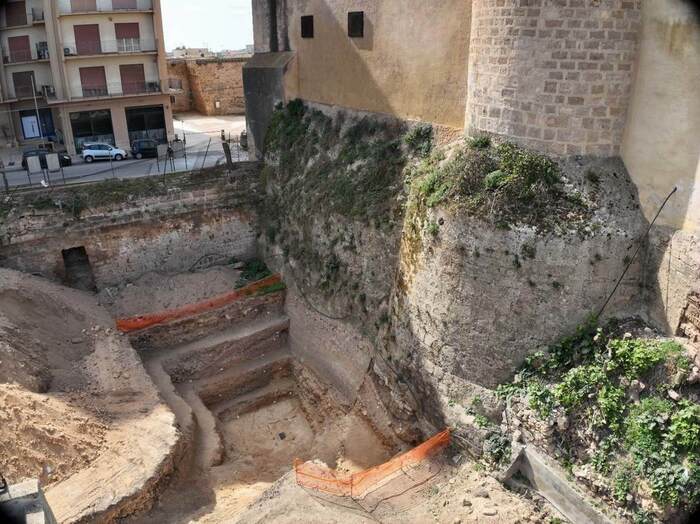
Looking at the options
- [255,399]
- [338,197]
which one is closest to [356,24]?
[338,197]

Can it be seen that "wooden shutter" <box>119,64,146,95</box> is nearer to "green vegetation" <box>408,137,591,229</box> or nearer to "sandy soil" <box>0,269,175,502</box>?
"sandy soil" <box>0,269,175,502</box>

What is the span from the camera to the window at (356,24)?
15.0 meters

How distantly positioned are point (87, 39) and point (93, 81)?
1824 mm

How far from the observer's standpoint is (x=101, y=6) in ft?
86.3

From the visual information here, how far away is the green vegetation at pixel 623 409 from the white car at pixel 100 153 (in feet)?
66.8

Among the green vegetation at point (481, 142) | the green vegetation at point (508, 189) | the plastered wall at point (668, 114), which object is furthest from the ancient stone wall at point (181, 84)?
the plastered wall at point (668, 114)

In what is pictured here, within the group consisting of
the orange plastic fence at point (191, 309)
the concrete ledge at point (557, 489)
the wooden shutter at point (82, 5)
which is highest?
the wooden shutter at point (82, 5)

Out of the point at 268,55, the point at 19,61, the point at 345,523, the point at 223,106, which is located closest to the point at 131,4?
the point at 19,61

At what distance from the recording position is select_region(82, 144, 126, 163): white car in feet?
80.6

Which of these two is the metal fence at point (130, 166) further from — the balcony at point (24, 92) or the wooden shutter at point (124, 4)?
the wooden shutter at point (124, 4)

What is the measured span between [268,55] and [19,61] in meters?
14.6

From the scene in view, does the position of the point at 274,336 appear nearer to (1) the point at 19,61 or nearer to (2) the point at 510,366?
(2) the point at 510,366

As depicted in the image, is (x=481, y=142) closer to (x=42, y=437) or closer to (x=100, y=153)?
(x=42, y=437)

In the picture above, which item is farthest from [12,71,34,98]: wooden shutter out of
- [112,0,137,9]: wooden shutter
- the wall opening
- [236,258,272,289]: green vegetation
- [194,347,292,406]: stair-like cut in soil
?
[194,347,292,406]: stair-like cut in soil
